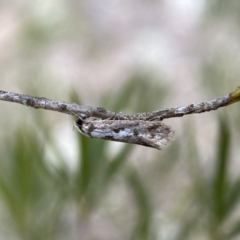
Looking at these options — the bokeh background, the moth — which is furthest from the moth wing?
the bokeh background

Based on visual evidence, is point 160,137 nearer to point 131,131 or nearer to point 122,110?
point 131,131

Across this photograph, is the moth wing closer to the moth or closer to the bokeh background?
the moth

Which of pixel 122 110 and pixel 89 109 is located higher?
pixel 122 110

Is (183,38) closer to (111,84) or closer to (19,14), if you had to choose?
(111,84)

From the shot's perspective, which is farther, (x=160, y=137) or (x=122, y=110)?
(x=122, y=110)

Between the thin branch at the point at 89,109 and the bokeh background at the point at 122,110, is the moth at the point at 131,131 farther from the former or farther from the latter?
the bokeh background at the point at 122,110

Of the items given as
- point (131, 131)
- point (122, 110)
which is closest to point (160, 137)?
point (131, 131)
